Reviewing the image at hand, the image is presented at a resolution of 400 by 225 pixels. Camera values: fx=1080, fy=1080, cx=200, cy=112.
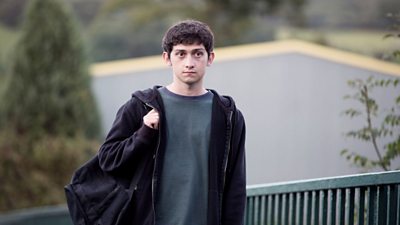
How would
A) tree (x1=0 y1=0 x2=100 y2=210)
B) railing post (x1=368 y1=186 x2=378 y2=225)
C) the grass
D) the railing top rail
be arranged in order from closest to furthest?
the railing top rail → railing post (x1=368 y1=186 x2=378 y2=225) → the grass → tree (x1=0 y1=0 x2=100 y2=210)

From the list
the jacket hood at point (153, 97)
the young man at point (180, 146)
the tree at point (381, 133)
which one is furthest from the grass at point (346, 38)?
the young man at point (180, 146)

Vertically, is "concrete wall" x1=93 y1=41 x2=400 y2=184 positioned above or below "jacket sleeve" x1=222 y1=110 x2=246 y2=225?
below

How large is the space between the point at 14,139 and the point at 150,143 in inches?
614

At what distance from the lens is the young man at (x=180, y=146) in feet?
15.9

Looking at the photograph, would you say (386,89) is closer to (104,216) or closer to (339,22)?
(104,216)

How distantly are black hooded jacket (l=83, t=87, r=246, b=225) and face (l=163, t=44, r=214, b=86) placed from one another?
15 cm

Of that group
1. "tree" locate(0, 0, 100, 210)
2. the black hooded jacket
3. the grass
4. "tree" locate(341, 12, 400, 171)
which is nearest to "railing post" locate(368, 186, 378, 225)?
Result: the black hooded jacket

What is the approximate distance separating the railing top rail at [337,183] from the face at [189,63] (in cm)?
125

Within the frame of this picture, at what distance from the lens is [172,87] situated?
493cm

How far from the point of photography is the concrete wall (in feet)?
41.5

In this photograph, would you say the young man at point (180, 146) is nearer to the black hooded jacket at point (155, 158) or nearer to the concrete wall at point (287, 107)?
the black hooded jacket at point (155, 158)

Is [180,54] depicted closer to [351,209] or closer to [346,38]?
[351,209]

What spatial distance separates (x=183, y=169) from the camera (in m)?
4.86

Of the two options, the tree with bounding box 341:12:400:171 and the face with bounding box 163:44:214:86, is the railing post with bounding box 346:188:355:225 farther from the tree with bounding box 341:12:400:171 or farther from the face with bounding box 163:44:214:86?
the face with bounding box 163:44:214:86
